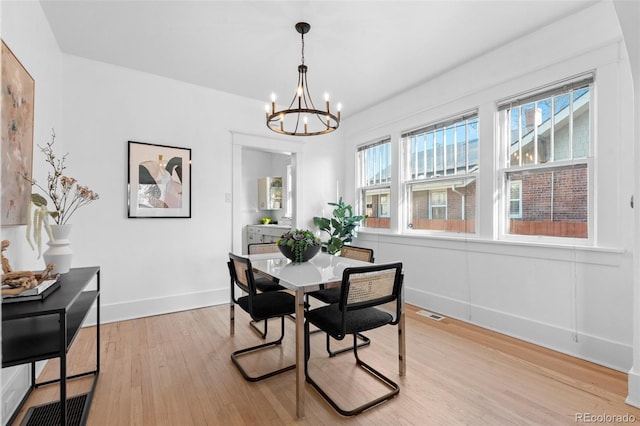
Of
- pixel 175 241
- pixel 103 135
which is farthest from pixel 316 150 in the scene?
pixel 103 135

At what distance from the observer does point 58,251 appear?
1.98 meters

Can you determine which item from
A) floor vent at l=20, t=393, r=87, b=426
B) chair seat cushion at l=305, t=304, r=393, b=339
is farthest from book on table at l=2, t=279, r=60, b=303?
chair seat cushion at l=305, t=304, r=393, b=339

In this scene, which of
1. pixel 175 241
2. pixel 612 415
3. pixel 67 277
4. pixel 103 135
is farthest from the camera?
pixel 175 241

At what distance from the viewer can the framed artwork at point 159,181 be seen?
11.3 feet

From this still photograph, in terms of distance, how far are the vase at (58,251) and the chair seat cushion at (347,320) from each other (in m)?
1.62

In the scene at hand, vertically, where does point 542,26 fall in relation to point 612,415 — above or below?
above

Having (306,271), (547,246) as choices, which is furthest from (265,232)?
(547,246)

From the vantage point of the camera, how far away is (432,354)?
8.45 ft

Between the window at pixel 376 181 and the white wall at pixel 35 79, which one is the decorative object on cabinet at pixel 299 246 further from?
the window at pixel 376 181

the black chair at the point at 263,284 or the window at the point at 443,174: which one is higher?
the window at the point at 443,174

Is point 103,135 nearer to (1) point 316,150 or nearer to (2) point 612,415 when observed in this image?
(1) point 316,150

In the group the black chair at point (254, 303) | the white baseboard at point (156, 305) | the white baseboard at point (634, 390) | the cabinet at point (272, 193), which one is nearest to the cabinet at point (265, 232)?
the cabinet at point (272, 193)

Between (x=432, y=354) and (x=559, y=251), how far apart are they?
4.59 feet

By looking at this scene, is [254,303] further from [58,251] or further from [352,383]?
[58,251]
